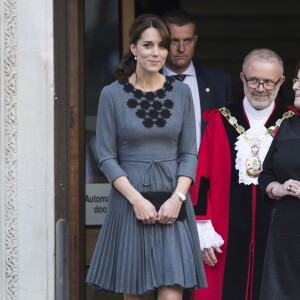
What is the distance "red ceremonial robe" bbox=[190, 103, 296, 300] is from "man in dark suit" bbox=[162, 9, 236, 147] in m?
0.32

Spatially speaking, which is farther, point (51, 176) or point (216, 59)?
point (216, 59)

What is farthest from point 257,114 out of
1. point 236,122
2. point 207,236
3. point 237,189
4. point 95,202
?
point 95,202

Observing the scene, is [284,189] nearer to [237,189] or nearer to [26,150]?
[237,189]

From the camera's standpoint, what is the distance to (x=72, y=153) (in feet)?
22.6

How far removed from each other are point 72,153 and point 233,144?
1.03 metres

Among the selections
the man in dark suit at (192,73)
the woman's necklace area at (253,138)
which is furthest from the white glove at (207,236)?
the man in dark suit at (192,73)

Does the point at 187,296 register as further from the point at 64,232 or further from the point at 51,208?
the point at 64,232

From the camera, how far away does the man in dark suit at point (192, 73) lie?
6805 mm

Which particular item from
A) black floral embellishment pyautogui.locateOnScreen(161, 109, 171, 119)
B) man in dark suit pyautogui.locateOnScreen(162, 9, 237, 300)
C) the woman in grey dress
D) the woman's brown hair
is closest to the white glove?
man in dark suit pyautogui.locateOnScreen(162, 9, 237, 300)

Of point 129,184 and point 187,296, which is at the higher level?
point 129,184

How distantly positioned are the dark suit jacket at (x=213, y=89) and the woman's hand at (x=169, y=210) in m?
1.37

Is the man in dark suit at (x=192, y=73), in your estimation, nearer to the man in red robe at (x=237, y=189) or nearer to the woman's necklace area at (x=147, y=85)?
the man in red robe at (x=237, y=189)

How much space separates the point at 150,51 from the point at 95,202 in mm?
2080

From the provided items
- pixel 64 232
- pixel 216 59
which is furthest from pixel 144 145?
pixel 216 59
